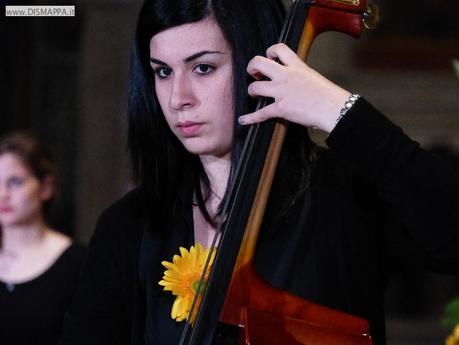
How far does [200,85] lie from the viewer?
1052mm

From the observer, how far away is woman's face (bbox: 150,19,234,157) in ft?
3.44

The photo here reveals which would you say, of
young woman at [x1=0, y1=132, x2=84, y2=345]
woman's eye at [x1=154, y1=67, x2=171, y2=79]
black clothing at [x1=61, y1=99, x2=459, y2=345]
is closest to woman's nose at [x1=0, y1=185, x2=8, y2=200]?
young woman at [x1=0, y1=132, x2=84, y2=345]

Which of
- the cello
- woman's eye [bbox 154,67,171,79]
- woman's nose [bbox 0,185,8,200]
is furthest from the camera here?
woman's nose [bbox 0,185,8,200]

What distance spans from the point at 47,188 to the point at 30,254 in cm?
16

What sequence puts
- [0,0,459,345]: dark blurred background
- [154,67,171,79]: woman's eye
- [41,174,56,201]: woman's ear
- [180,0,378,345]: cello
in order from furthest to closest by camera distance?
[0,0,459,345]: dark blurred background
[41,174,56,201]: woman's ear
[154,67,171,79]: woman's eye
[180,0,378,345]: cello

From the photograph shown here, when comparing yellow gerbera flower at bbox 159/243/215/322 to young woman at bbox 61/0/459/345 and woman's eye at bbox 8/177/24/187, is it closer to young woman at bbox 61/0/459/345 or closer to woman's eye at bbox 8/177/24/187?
young woman at bbox 61/0/459/345

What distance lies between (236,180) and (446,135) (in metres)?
3.11

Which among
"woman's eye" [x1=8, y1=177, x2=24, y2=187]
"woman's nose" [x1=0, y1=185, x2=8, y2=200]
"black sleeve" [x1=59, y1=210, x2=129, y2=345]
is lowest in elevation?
"black sleeve" [x1=59, y1=210, x2=129, y2=345]

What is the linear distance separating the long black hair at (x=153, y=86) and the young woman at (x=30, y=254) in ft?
1.25

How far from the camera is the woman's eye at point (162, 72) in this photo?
3.55 ft

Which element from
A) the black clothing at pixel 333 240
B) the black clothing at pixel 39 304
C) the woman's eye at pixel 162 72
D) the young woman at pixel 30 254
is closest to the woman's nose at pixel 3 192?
the young woman at pixel 30 254

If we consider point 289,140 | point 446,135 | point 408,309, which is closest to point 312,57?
point 446,135

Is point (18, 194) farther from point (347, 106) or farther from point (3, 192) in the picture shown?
point (347, 106)

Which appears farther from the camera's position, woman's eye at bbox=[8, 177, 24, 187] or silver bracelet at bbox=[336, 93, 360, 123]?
woman's eye at bbox=[8, 177, 24, 187]
